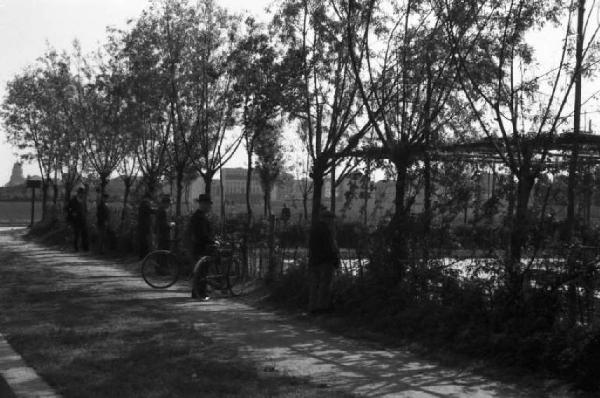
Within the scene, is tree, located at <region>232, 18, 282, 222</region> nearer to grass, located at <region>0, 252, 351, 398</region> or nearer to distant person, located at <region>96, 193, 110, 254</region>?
grass, located at <region>0, 252, 351, 398</region>

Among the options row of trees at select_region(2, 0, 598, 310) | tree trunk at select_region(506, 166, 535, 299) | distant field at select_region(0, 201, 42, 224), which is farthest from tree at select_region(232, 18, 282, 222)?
distant field at select_region(0, 201, 42, 224)

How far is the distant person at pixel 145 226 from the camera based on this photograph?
763 inches

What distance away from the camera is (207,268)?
1366 centimetres

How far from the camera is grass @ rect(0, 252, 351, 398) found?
680 centimetres

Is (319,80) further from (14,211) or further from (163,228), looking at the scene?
(14,211)

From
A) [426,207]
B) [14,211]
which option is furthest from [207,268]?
[14,211]

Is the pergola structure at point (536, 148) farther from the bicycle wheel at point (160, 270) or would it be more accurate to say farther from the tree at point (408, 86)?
the bicycle wheel at point (160, 270)

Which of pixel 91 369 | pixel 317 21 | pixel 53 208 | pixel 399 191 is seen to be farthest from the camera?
pixel 53 208

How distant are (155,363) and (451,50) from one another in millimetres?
5767

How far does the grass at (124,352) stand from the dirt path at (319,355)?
27 cm

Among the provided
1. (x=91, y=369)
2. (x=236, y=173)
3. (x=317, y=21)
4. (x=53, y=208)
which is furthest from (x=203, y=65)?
(x=236, y=173)

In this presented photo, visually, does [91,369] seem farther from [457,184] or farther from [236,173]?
[236,173]

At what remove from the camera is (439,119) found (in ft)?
38.8

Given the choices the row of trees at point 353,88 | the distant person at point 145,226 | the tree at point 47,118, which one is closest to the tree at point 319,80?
the row of trees at point 353,88
